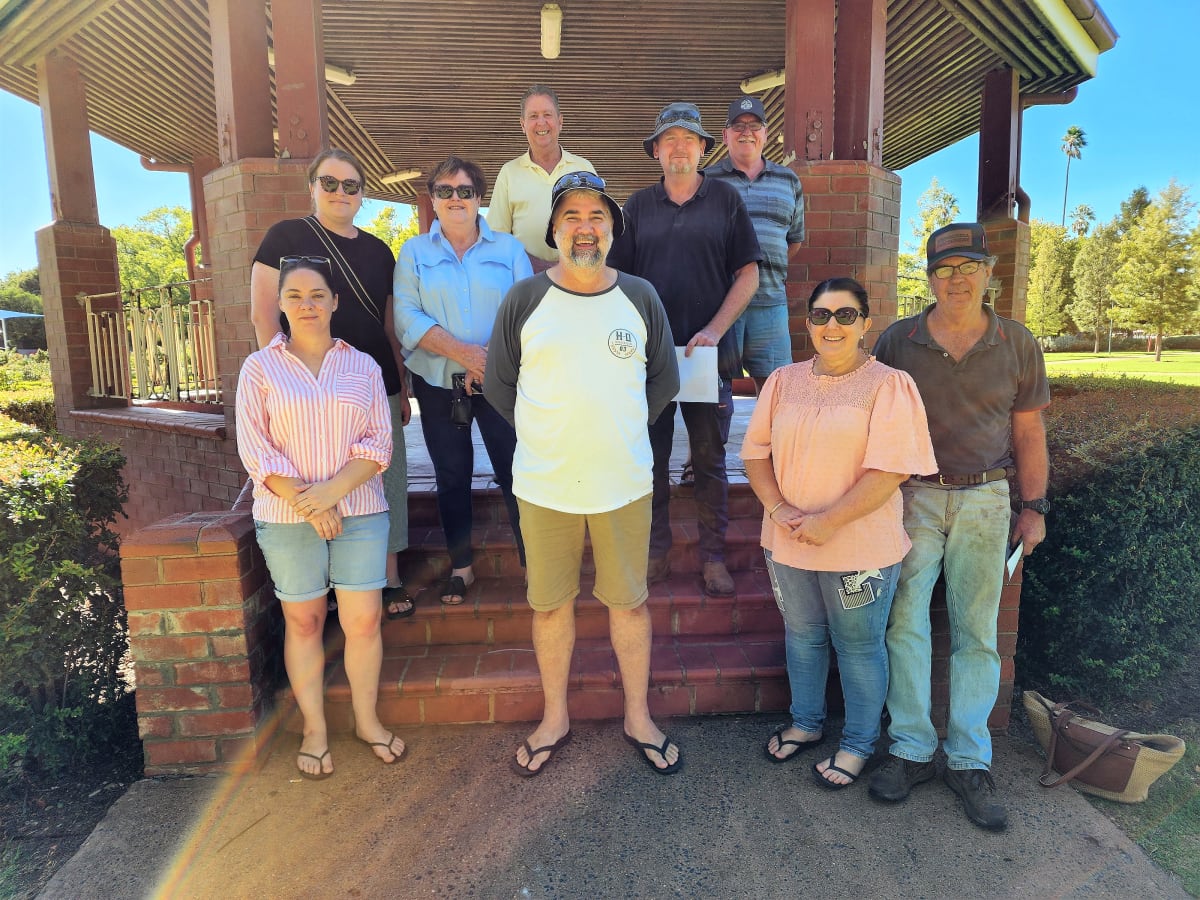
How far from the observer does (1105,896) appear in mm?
1982

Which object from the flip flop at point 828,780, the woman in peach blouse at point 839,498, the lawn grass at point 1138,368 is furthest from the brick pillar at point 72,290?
the lawn grass at point 1138,368

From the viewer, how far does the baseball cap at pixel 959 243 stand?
89.4 inches

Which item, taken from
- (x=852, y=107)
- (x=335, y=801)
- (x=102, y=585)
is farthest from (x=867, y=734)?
(x=852, y=107)

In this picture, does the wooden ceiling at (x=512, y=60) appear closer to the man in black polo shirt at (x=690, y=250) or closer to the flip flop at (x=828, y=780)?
the man in black polo shirt at (x=690, y=250)

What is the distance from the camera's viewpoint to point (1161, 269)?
Answer: 142 ft

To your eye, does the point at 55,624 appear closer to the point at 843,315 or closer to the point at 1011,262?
the point at 843,315

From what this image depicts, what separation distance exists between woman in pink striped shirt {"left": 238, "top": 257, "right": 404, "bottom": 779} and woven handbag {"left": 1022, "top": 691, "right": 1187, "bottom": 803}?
2399mm

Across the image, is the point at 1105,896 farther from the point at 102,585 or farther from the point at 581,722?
the point at 102,585

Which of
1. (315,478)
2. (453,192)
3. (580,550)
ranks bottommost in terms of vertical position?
(580,550)

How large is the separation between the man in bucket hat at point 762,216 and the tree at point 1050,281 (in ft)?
188

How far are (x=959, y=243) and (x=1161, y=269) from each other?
53.7 meters

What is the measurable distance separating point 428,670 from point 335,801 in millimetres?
595

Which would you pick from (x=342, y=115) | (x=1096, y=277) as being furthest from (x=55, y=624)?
(x=1096, y=277)

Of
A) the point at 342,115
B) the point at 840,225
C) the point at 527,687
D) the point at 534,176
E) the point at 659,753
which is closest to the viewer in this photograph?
the point at 659,753
